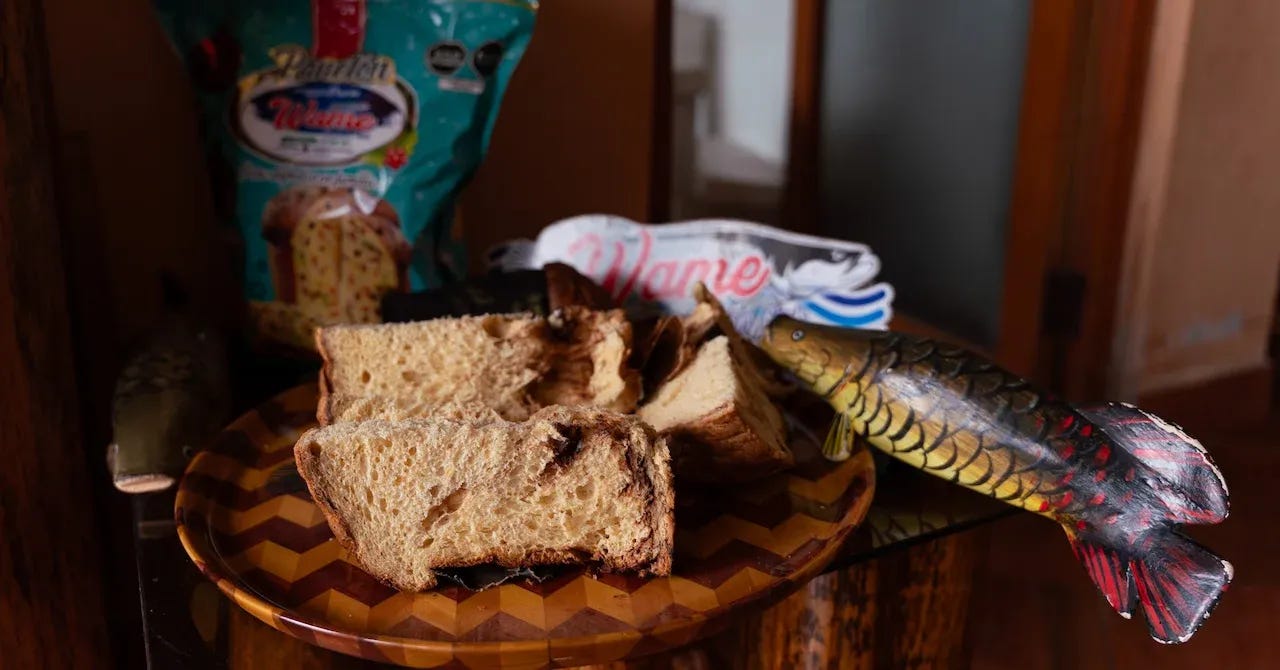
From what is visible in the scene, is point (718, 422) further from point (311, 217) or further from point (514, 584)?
point (311, 217)

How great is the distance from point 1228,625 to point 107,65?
73.1 inches

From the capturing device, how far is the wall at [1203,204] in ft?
5.86

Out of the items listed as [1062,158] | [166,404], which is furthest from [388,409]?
[1062,158]

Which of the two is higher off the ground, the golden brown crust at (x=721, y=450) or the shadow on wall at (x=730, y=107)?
the shadow on wall at (x=730, y=107)

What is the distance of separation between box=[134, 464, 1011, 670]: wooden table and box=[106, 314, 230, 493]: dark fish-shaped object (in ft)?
0.14

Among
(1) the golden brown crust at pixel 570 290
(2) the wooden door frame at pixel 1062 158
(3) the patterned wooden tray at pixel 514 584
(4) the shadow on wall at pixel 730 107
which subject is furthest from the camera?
(4) the shadow on wall at pixel 730 107

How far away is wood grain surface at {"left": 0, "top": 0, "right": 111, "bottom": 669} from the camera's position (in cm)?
79

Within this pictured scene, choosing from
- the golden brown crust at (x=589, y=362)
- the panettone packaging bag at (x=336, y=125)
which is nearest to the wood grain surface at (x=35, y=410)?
the panettone packaging bag at (x=336, y=125)

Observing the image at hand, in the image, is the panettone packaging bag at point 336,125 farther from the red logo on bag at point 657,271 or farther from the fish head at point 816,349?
the fish head at point 816,349

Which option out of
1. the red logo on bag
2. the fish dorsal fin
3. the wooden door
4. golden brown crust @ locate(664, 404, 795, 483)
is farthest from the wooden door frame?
golden brown crust @ locate(664, 404, 795, 483)

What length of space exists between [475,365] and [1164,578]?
1.82 feet

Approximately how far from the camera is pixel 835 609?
0.86 metres

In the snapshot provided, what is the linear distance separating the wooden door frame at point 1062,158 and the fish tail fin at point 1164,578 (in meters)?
1.18

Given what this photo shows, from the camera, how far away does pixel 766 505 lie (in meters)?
0.78
